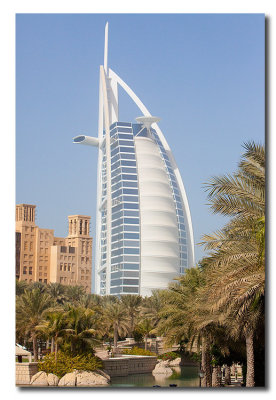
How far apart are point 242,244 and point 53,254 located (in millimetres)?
83768

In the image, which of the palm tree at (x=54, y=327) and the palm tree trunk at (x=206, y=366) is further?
the palm tree at (x=54, y=327)

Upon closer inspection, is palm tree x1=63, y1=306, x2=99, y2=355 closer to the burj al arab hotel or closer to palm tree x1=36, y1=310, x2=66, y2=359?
palm tree x1=36, y1=310, x2=66, y2=359

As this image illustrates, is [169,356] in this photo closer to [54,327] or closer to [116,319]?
[116,319]

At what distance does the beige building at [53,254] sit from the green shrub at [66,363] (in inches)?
2652

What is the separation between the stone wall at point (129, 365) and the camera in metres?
29.0

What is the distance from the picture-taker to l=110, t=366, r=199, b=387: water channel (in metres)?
25.4

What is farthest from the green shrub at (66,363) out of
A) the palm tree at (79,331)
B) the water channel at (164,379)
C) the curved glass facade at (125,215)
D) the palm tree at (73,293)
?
the curved glass facade at (125,215)

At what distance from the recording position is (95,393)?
11500 mm

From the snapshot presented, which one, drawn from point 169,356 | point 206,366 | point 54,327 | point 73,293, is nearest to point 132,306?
point 169,356

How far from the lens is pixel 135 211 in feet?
260

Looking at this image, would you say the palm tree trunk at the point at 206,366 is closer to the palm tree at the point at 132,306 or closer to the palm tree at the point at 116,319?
the palm tree at the point at 116,319

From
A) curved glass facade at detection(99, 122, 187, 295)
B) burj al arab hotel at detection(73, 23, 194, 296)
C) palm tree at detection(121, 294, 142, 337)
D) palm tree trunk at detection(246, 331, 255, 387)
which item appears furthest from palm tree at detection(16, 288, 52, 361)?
curved glass facade at detection(99, 122, 187, 295)
